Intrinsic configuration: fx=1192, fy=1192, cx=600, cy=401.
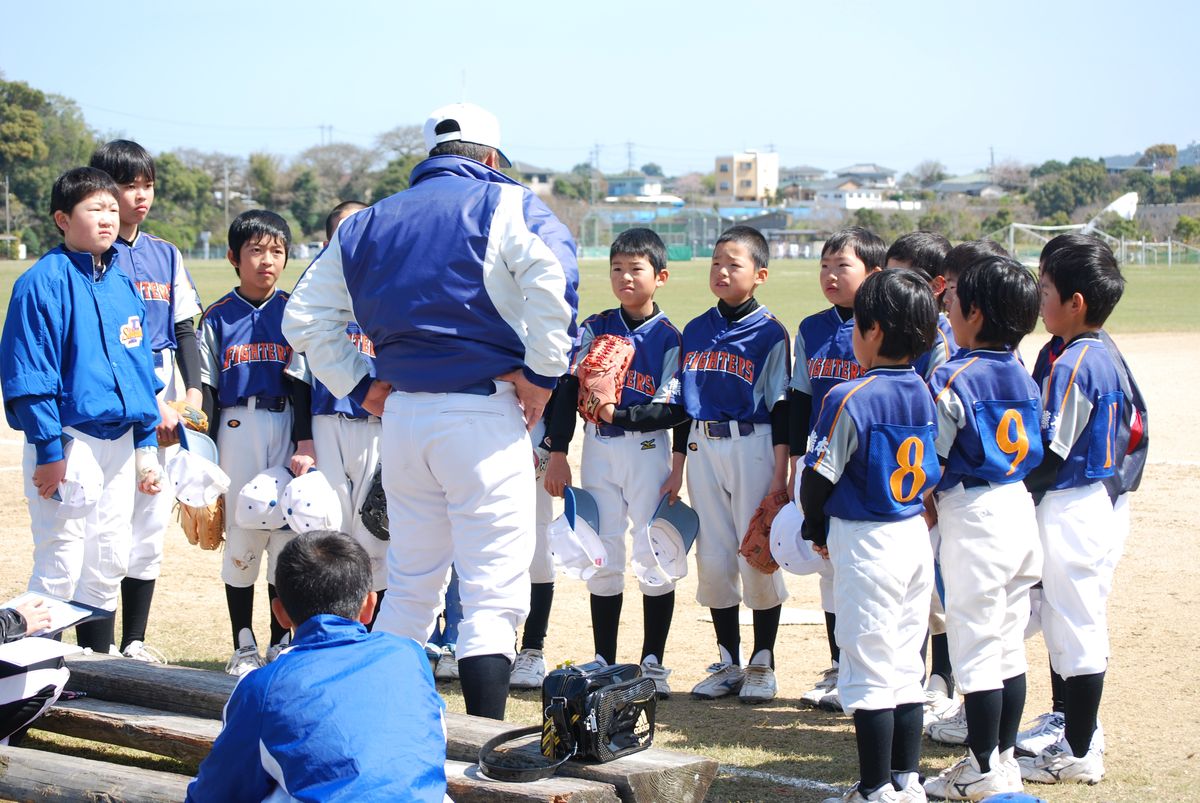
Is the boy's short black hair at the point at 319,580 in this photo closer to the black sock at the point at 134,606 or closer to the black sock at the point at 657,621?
the black sock at the point at 657,621

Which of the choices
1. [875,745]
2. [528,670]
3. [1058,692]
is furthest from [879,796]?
[528,670]

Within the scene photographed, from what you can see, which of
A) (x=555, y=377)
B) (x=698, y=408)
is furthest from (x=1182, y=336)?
(x=555, y=377)

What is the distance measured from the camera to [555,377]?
405 centimetres

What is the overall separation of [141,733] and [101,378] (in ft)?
5.02

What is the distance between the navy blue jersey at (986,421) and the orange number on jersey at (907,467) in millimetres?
175

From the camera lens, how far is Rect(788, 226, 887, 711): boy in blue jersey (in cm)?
502

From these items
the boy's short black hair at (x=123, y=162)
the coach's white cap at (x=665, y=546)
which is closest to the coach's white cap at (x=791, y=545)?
the coach's white cap at (x=665, y=546)

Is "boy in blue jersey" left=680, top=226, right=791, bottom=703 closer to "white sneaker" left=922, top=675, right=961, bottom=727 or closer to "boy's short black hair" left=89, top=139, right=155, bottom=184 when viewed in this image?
"white sneaker" left=922, top=675, right=961, bottom=727

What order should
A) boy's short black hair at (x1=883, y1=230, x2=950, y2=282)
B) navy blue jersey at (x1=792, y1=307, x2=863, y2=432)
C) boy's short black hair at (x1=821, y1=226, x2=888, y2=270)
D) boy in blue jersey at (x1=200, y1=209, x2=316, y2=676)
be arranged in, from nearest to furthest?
1. navy blue jersey at (x1=792, y1=307, x2=863, y2=432)
2. boy's short black hair at (x1=821, y1=226, x2=888, y2=270)
3. boy's short black hair at (x1=883, y1=230, x2=950, y2=282)
4. boy in blue jersey at (x1=200, y1=209, x2=316, y2=676)

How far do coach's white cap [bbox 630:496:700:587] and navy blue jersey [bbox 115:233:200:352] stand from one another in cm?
240

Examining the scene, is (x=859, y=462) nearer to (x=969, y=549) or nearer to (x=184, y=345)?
(x=969, y=549)

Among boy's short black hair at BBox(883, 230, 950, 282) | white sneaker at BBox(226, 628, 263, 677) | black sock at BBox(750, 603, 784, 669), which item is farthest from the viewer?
white sneaker at BBox(226, 628, 263, 677)

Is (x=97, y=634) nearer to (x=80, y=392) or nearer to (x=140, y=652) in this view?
(x=140, y=652)

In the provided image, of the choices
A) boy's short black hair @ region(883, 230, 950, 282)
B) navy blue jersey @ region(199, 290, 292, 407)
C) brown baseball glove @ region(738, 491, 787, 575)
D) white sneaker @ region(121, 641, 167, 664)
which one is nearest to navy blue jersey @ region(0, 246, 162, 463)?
navy blue jersey @ region(199, 290, 292, 407)
